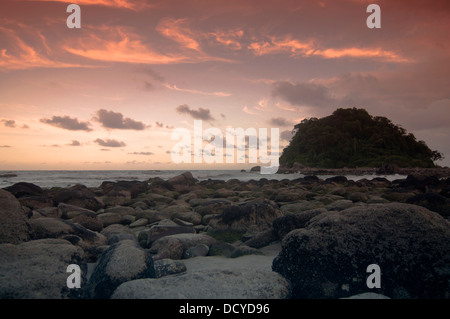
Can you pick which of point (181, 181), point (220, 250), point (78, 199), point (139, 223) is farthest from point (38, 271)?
point (181, 181)

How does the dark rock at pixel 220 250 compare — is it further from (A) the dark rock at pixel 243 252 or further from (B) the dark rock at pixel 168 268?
(B) the dark rock at pixel 168 268

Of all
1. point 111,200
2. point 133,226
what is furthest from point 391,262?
point 111,200

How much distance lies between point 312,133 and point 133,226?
67219 millimetres

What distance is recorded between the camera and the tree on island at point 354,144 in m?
59.2

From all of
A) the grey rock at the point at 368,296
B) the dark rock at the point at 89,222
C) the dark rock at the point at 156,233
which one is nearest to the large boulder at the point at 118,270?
the dark rock at the point at 156,233

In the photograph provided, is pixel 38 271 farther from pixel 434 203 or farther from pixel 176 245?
pixel 434 203

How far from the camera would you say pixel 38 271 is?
10.0ft

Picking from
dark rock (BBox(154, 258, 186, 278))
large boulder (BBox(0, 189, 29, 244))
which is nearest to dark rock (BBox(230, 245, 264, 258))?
dark rock (BBox(154, 258, 186, 278))

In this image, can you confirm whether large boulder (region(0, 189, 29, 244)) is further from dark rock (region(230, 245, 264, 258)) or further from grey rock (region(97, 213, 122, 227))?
dark rock (region(230, 245, 264, 258))

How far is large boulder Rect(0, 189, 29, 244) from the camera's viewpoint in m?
4.21

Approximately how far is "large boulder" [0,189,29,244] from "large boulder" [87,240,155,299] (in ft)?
5.58
